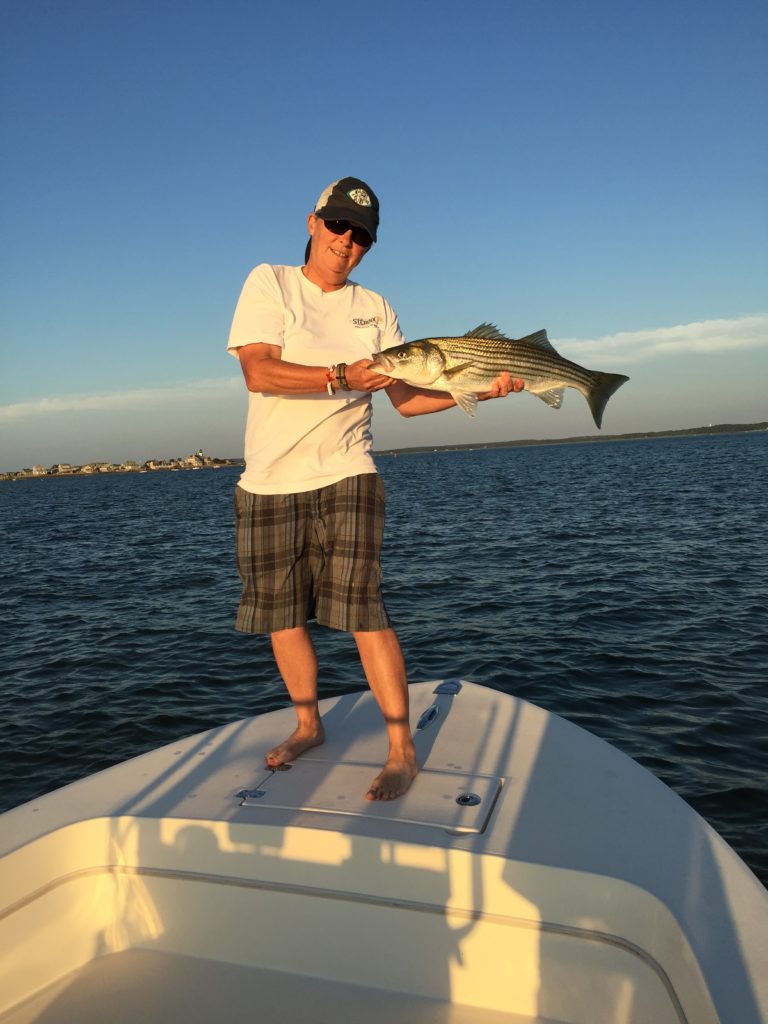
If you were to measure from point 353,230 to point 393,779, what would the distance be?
2376 mm

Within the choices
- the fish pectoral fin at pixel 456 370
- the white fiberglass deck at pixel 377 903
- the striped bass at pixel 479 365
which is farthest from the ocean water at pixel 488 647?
the fish pectoral fin at pixel 456 370

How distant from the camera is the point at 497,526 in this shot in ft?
81.2

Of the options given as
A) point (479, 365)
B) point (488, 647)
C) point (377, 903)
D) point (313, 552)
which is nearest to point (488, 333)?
point (479, 365)

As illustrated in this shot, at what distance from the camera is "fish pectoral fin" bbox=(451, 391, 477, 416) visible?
11.9 feet

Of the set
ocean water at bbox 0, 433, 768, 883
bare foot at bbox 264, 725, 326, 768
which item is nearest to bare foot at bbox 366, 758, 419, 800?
bare foot at bbox 264, 725, 326, 768

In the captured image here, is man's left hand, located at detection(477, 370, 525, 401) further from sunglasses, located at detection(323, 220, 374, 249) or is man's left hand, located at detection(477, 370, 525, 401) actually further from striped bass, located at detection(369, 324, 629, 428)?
sunglasses, located at detection(323, 220, 374, 249)

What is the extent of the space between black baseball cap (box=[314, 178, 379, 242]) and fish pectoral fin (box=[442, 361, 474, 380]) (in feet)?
2.31

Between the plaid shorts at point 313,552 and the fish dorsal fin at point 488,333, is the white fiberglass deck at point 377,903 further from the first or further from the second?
the fish dorsal fin at point 488,333

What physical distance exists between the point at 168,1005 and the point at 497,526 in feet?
74.5

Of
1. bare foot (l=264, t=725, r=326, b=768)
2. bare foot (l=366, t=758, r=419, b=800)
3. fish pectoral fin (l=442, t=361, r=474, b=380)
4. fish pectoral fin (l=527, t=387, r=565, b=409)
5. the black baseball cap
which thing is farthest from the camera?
fish pectoral fin (l=527, t=387, r=565, b=409)

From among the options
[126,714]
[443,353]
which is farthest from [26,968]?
[126,714]

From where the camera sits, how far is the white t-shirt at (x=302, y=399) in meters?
3.27

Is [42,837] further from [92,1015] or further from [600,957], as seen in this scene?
[600,957]

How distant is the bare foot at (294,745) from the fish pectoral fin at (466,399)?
68.1 inches
